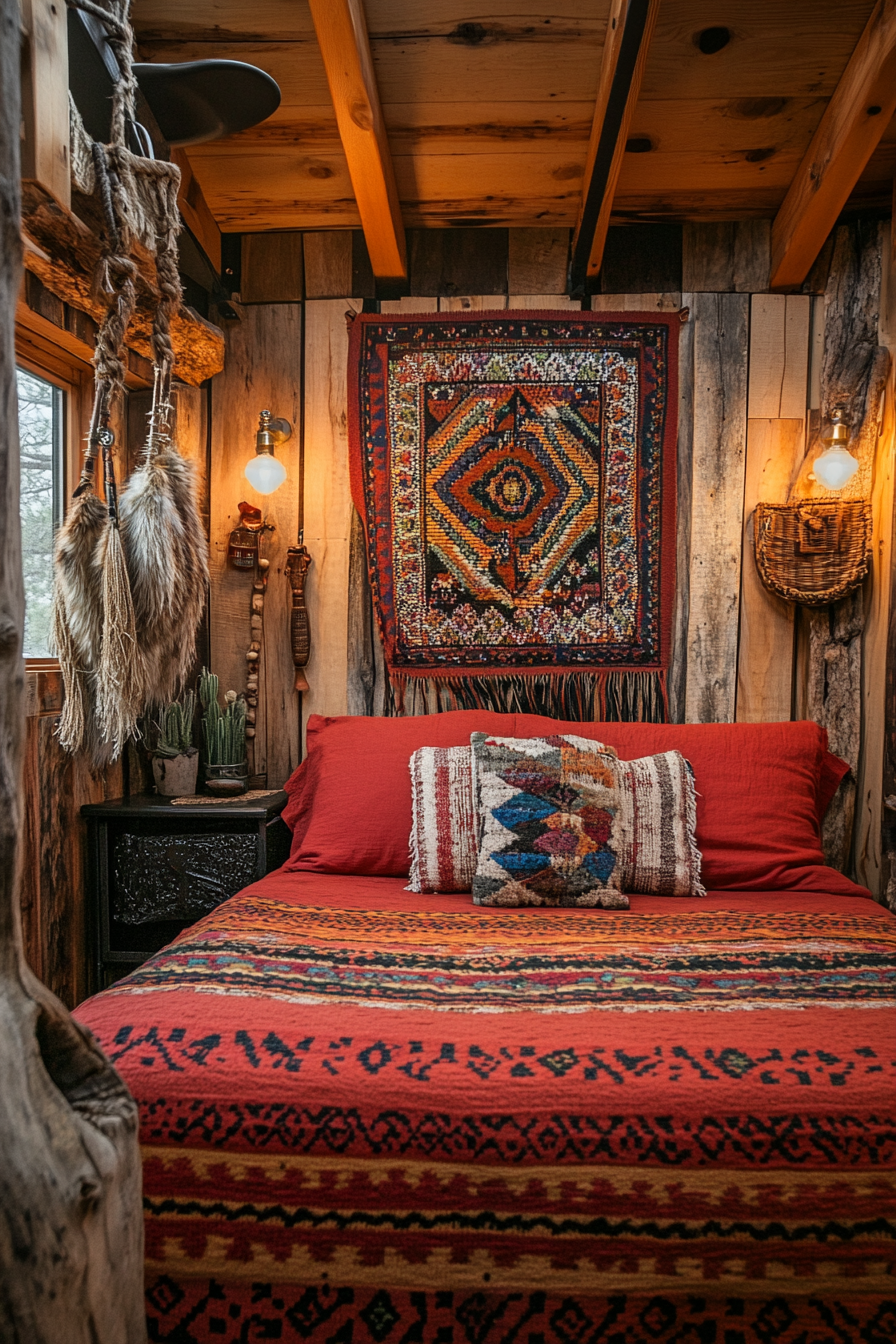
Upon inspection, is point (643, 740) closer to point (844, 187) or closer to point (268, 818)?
point (268, 818)

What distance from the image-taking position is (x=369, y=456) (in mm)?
2549

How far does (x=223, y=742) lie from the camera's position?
7.95ft

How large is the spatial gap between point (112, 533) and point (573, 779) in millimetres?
1144

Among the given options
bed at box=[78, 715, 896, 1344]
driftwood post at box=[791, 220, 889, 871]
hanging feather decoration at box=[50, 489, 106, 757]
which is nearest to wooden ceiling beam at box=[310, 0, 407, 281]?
hanging feather decoration at box=[50, 489, 106, 757]

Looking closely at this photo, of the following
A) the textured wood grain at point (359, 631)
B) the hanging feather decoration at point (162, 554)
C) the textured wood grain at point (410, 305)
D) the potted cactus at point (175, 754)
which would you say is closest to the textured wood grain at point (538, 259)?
A: the textured wood grain at point (410, 305)

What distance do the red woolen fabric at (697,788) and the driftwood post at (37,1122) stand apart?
1256 millimetres

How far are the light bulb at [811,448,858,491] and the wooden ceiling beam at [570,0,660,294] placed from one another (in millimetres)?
902

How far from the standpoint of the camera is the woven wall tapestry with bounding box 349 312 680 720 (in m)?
2.50

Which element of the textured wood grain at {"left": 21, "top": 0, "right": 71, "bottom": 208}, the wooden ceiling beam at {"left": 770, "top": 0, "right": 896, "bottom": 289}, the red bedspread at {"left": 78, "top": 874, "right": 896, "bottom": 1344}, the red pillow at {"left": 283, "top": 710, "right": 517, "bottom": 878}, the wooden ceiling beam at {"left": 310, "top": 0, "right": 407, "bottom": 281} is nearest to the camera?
the red bedspread at {"left": 78, "top": 874, "right": 896, "bottom": 1344}

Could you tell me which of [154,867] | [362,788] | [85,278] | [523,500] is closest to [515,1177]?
[362,788]

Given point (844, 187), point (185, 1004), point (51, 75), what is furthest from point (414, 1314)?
point (844, 187)

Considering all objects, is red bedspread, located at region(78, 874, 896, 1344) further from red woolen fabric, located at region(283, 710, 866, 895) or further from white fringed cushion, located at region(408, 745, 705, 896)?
red woolen fabric, located at region(283, 710, 866, 895)

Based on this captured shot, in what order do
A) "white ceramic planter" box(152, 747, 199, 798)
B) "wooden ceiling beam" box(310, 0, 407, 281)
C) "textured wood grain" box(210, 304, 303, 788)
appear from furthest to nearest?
1. "textured wood grain" box(210, 304, 303, 788)
2. "white ceramic planter" box(152, 747, 199, 798)
3. "wooden ceiling beam" box(310, 0, 407, 281)

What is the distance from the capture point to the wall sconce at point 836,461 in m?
2.31
